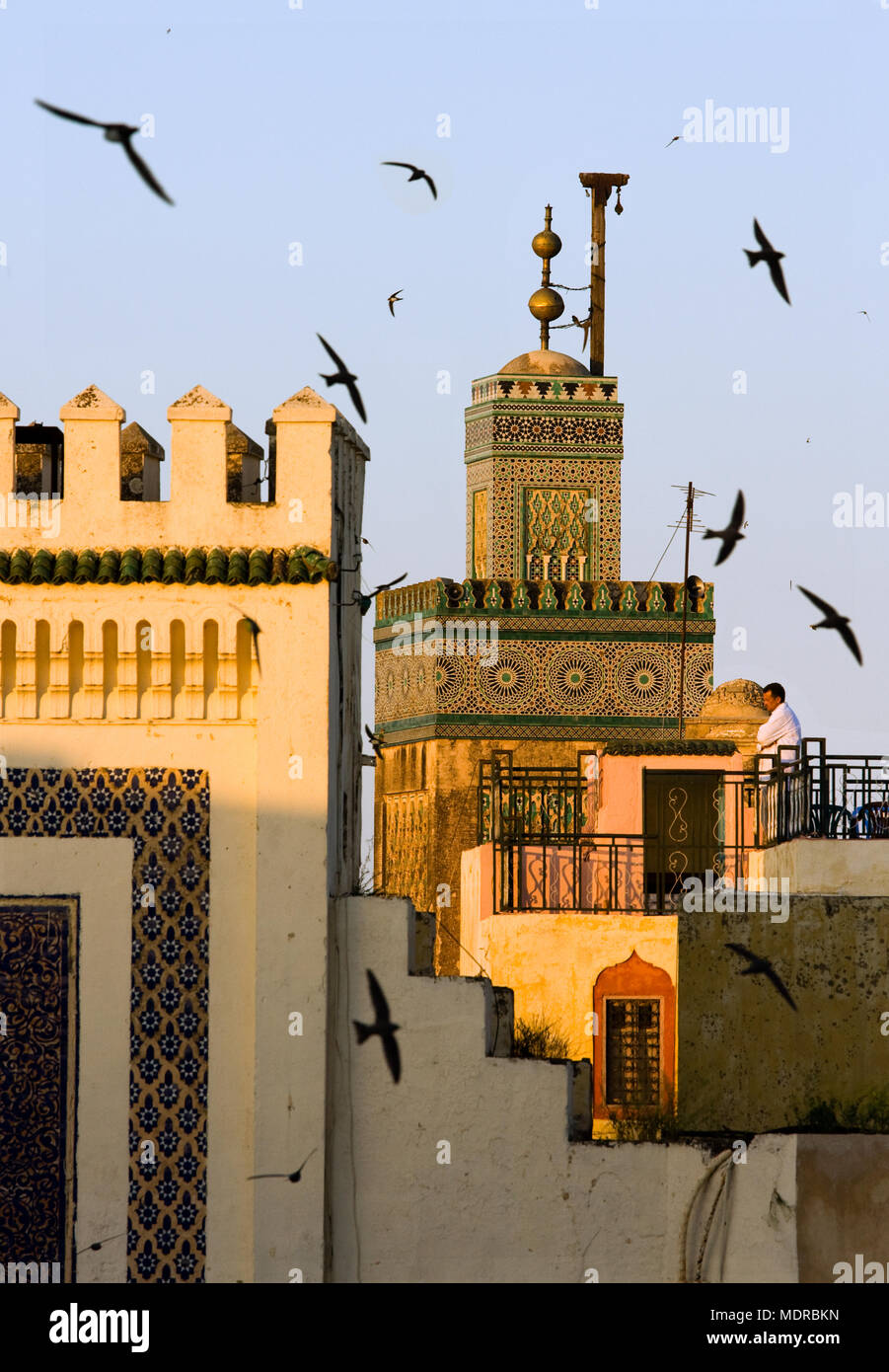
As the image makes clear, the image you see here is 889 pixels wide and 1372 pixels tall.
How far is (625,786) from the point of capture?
21.1m

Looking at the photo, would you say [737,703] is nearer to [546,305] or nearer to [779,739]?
[779,739]

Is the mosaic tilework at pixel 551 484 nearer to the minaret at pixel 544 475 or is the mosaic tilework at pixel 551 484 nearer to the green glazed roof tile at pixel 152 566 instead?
the minaret at pixel 544 475

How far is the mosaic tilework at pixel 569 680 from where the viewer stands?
102 ft

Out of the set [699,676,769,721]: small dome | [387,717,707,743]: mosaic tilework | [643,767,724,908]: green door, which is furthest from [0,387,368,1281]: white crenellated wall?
[387,717,707,743]: mosaic tilework

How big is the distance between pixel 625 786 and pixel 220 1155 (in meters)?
9.27

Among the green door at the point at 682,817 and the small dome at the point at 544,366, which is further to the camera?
the small dome at the point at 544,366

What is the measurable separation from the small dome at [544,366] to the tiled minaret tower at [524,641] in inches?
7.0

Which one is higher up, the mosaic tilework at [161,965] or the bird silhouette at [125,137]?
the bird silhouette at [125,137]

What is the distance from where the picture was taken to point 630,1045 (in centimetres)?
1761

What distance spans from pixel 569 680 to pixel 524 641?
738mm

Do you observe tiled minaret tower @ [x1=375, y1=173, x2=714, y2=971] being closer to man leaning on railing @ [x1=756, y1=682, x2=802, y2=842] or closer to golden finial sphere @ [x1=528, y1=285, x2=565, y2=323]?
golden finial sphere @ [x1=528, y1=285, x2=565, y2=323]

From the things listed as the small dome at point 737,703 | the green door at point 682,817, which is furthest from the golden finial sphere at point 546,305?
the green door at point 682,817
